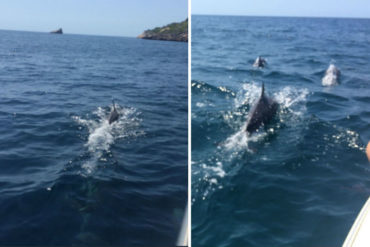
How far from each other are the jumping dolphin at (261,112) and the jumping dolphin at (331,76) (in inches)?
56.9

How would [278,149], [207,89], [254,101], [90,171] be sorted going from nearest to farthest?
[278,149] < [207,89] < [254,101] < [90,171]

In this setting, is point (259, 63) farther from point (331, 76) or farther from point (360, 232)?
point (360, 232)

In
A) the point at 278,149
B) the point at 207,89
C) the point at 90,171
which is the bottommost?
the point at 90,171

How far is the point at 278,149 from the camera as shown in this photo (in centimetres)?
484

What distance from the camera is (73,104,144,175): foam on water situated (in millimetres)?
6824

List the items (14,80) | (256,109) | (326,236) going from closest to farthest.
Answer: (326,236) → (256,109) → (14,80)

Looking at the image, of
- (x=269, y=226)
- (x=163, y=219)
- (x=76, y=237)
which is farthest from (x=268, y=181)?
(x=76, y=237)

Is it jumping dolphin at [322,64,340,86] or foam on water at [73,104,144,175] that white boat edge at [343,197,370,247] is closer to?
jumping dolphin at [322,64,340,86]

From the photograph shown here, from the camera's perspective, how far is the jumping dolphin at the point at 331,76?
6.61 meters

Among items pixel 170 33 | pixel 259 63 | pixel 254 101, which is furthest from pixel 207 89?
pixel 170 33

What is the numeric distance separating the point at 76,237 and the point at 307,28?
9194mm

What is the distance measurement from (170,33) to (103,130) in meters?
70.6

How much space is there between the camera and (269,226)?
362 cm

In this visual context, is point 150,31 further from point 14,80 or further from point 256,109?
point 256,109
